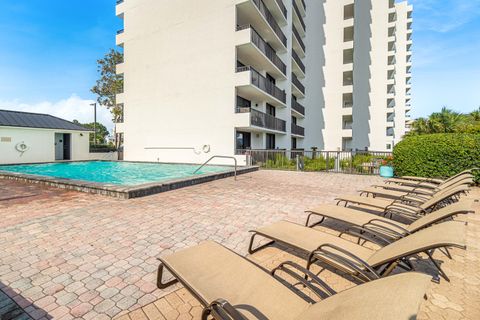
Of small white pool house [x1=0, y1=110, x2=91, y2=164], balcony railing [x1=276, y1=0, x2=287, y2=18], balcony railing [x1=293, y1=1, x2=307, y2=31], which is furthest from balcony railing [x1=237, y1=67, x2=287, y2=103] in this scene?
small white pool house [x1=0, y1=110, x2=91, y2=164]

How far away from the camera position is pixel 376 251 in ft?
8.64

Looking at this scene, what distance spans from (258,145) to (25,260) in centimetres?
1889

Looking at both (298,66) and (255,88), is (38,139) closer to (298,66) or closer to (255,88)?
(255,88)

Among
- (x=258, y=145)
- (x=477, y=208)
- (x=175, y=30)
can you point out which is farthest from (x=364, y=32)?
(x=477, y=208)

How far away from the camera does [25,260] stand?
10.6 ft

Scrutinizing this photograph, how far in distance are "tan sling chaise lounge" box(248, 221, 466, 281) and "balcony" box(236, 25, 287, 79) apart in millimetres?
16454

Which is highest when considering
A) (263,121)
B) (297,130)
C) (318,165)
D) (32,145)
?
(297,130)

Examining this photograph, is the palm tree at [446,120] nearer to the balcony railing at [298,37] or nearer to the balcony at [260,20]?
the balcony at [260,20]

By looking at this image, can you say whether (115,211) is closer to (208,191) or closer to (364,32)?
(208,191)

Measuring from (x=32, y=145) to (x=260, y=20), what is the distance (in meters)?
22.7

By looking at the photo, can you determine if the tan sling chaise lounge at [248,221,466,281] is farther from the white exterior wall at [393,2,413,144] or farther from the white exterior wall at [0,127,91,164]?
the white exterior wall at [393,2,413,144]

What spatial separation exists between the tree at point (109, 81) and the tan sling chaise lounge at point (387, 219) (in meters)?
36.4

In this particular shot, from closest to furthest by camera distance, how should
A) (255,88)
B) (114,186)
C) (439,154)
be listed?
1. (114,186)
2. (439,154)
3. (255,88)

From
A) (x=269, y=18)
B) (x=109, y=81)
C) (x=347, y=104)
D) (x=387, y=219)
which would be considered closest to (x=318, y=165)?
(x=387, y=219)
